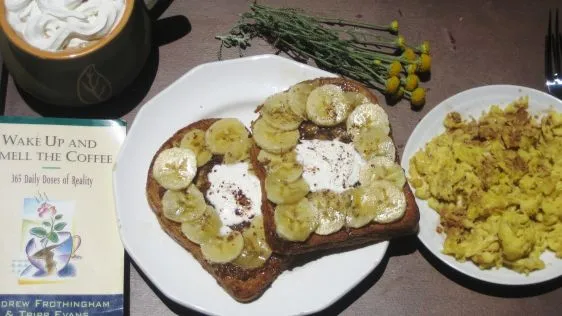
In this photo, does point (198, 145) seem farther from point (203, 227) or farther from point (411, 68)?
point (411, 68)

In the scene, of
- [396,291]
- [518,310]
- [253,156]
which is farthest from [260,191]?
[518,310]

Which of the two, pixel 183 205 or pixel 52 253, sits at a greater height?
pixel 183 205

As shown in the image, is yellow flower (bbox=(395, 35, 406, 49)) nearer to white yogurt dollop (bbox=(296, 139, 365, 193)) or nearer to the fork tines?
white yogurt dollop (bbox=(296, 139, 365, 193))

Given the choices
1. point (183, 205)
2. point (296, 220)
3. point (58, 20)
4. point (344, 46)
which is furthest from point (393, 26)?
point (58, 20)

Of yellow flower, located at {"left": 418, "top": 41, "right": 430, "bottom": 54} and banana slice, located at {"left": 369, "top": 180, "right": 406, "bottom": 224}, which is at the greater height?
yellow flower, located at {"left": 418, "top": 41, "right": 430, "bottom": 54}

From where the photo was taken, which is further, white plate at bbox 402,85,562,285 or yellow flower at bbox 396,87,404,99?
yellow flower at bbox 396,87,404,99

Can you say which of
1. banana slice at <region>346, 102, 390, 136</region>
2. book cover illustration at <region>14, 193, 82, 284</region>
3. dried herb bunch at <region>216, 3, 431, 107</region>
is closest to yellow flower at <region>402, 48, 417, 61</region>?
dried herb bunch at <region>216, 3, 431, 107</region>
